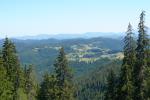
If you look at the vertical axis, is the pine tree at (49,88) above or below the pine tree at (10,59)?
below

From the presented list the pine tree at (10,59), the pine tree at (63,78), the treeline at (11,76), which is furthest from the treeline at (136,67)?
the pine tree at (10,59)

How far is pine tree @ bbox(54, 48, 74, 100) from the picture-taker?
168 feet

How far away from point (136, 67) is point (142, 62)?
100cm

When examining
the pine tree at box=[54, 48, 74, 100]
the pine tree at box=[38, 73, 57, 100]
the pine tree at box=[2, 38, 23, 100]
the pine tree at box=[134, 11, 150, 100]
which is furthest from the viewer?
the pine tree at box=[38, 73, 57, 100]

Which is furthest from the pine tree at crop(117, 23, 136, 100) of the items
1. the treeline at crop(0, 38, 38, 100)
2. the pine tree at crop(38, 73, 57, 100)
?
the pine tree at crop(38, 73, 57, 100)

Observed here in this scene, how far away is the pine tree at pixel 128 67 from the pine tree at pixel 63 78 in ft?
37.3

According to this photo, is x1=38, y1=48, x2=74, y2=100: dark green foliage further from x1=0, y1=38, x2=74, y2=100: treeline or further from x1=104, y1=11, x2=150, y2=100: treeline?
x1=104, y1=11, x2=150, y2=100: treeline

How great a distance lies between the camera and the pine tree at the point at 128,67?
40.6 metres

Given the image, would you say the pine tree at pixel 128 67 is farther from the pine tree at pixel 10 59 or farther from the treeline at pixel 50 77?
the pine tree at pixel 10 59

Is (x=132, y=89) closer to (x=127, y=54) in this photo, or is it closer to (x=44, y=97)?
(x=127, y=54)

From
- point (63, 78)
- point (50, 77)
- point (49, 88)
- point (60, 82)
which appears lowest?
point (49, 88)

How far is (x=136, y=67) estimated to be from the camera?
40.1 meters

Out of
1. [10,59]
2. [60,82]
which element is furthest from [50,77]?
[10,59]

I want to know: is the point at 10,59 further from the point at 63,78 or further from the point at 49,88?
the point at 49,88
